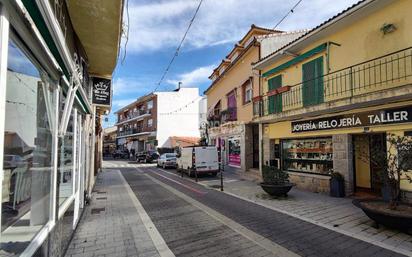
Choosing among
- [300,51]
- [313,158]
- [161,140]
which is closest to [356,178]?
[313,158]

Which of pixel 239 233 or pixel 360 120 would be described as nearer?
pixel 239 233

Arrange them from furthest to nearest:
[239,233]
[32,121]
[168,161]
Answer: [168,161] → [239,233] → [32,121]

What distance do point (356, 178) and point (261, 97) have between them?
6392 millimetres

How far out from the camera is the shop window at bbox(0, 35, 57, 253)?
2104 mm

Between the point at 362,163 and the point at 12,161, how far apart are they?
11.1 metres

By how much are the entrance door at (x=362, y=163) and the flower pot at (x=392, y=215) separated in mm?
4193

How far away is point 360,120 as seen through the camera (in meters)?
9.29

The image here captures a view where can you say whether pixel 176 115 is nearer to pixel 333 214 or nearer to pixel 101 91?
pixel 101 91

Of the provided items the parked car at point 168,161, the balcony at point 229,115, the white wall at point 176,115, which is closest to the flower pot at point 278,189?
the balcony at point 229,115

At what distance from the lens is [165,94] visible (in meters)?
44.2

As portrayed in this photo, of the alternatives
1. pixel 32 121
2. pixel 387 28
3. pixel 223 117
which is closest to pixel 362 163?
pixel 387 28

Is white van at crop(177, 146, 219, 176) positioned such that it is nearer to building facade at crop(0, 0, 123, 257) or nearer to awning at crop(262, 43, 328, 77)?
awning at crop(262, 43, 328, 77)

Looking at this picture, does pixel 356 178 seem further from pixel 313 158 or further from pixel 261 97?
pixel 261 97

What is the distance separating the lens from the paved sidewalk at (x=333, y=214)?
539 cm
